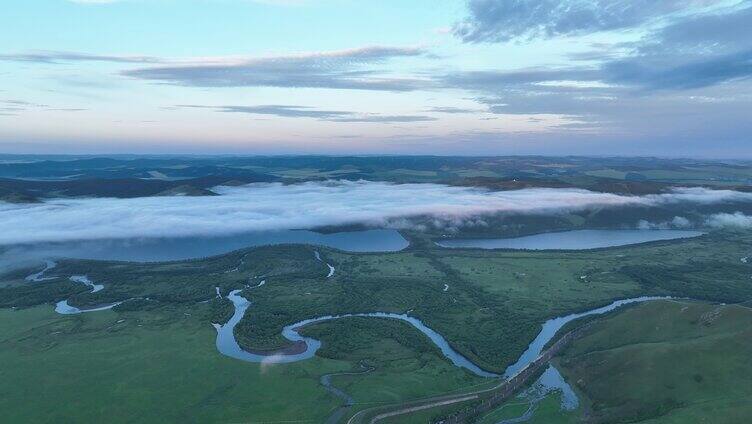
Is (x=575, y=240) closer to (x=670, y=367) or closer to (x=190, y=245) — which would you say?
(x=670, y=367)

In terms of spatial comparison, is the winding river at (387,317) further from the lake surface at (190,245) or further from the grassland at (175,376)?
the lake surface at (190,245)

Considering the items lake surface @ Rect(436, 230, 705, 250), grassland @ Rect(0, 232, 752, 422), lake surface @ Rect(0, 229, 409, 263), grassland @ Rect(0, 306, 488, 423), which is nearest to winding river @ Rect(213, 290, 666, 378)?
grassland @ Rect(0, 232, 752, 422)

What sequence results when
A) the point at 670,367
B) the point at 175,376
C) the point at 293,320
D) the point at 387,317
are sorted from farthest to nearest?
1. the point at 387,317
2. the point at 293,320
3. the point at 175,376
4. the point at 670,367

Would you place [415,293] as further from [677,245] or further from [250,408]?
[677,245]

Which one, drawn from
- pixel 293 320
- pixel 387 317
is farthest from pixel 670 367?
pixel 293 320

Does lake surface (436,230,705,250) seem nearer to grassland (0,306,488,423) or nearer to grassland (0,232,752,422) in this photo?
grassland (0,232,752,422)

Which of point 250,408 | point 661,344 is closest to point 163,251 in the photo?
point 250,408
